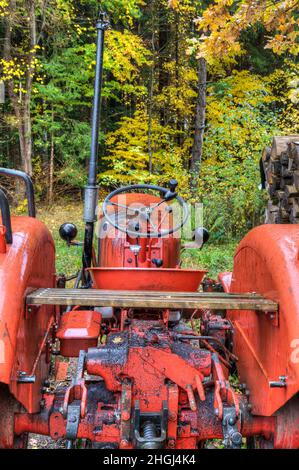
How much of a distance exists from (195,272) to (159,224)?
0.91 metres

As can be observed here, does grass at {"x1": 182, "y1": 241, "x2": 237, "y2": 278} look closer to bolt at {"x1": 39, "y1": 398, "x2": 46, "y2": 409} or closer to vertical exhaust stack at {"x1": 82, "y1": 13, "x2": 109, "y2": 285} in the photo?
vertical exhaust stack at {"x1": 82, "y1": 13, "x2": 109, "y2": 285}

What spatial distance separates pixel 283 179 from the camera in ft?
19.2

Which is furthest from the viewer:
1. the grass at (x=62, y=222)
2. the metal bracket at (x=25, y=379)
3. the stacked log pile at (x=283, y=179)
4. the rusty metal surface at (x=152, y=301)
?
the grass at (x=62, y=222)

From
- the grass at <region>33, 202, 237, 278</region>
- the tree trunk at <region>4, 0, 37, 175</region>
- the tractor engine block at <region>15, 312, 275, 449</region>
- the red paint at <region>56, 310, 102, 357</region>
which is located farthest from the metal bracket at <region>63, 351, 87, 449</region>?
the tree trunk at <region>4, 0, 37, 175</region>

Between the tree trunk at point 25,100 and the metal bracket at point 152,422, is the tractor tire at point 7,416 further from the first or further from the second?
the tree trunk at point 25,100

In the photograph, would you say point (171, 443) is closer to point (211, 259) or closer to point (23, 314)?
point (23, 314)

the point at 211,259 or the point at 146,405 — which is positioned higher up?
the point at 146,405

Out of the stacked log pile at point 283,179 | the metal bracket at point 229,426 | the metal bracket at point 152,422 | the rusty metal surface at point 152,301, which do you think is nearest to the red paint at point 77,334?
the rusty metal surface at point 152,301

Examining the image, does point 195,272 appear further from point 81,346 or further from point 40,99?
point 40,99

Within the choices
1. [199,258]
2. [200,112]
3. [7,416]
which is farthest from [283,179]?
[200,112]

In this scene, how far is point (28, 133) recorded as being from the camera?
11.3 m

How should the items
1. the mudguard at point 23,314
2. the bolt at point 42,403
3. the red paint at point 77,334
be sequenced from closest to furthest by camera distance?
the mudguard at point 23,314 → the bolt at point 42,403 → the red paint at point 77,334

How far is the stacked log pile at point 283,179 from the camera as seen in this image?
5.40 m
